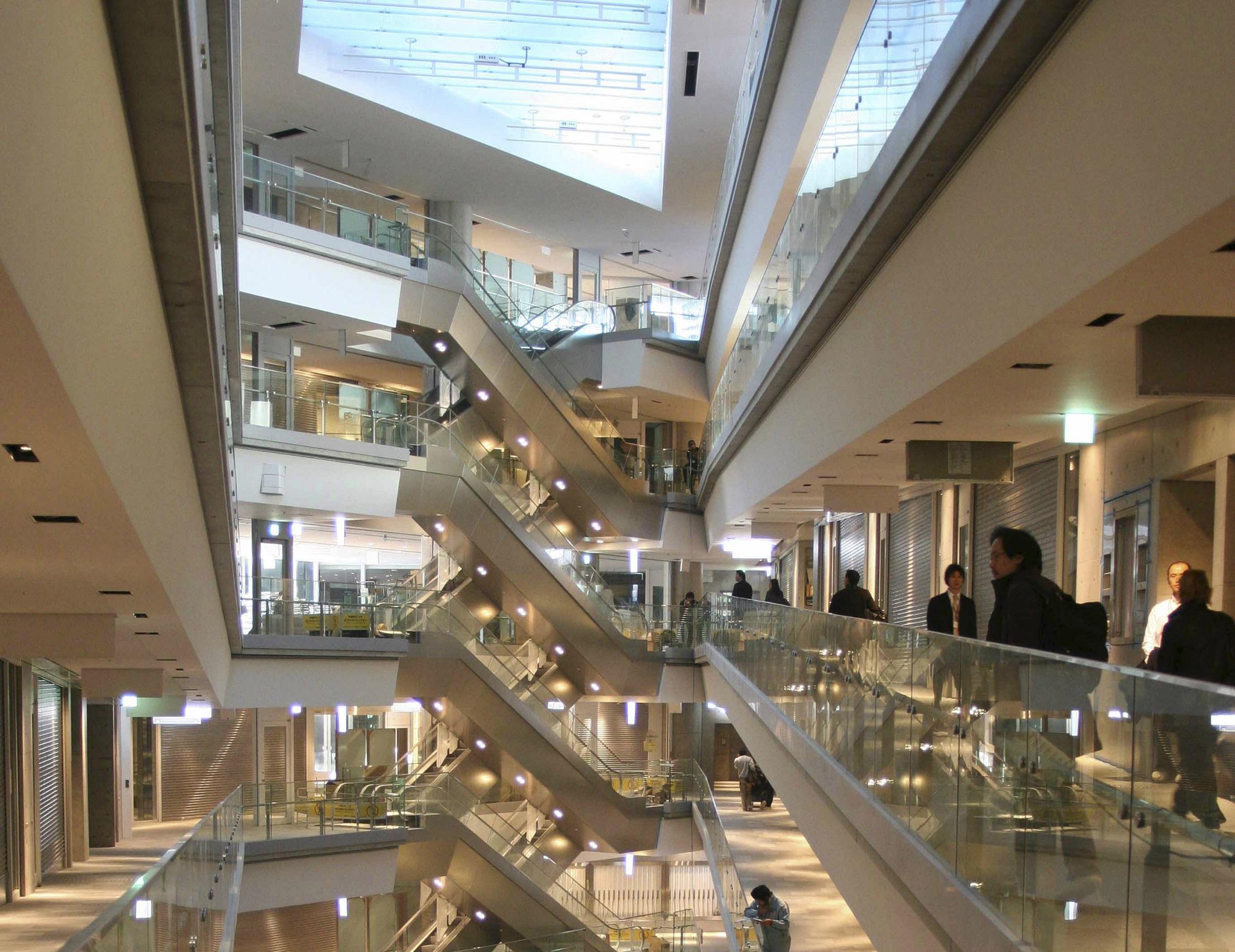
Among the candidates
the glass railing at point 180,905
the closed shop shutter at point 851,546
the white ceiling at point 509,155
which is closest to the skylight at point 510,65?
the white ceiling at point 509,155

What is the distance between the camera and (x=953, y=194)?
6.48 meters

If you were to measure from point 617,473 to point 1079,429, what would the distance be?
20.4 metres

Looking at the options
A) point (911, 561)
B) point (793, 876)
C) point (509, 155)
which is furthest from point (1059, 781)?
point (509, 155)

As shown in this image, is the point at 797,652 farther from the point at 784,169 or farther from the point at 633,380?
the point at 633,380

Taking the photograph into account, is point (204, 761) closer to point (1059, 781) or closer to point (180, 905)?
point (180, 905)

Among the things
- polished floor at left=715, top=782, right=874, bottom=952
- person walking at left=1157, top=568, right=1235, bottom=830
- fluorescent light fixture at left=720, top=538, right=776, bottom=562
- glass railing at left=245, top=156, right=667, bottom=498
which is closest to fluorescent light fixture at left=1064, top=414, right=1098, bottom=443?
person walking at left=1157, top=568, right=1235, bottom=830

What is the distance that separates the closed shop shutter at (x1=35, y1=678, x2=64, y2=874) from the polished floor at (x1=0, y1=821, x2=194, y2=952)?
35 centimetres

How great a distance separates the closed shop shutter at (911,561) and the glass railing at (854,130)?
4216 mm

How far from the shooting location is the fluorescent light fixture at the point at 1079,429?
844 cm

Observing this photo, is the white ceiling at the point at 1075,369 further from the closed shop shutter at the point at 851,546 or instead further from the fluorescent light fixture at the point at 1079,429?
the closed shop shutter at the point at 851,546

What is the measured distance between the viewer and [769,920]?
12.6 metres

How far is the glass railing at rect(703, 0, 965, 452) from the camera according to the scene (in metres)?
6.91

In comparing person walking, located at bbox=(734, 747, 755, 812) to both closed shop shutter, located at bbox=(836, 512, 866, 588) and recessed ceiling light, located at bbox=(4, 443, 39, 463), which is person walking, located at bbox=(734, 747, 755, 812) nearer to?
closed shop shutter, located at bbox=(836, 512, 866, 588)

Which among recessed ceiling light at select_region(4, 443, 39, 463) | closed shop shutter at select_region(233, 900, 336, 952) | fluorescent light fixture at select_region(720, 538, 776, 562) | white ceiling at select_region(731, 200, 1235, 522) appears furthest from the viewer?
fluorescent light fixture at select_region(720, 538, 776, 562)
